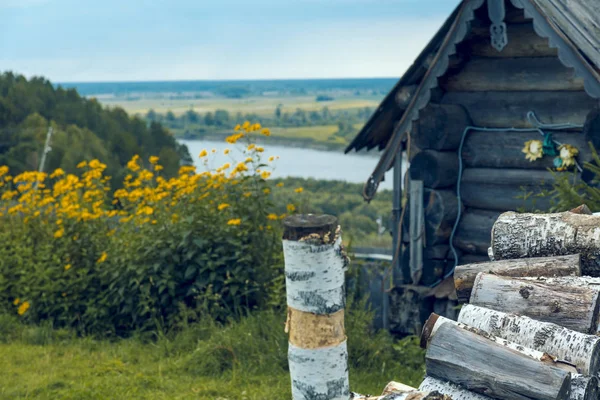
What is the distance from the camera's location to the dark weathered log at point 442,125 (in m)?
8.77

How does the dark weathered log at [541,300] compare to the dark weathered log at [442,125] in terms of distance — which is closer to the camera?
the dark weathered log at [541,300]

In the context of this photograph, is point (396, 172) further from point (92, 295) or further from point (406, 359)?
point (92, 295)

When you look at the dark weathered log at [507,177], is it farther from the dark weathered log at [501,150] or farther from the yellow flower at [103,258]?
the yellow flower at [103,258]

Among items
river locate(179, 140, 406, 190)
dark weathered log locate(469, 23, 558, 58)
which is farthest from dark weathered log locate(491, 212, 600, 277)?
river locate(179, 140, 406, 190)

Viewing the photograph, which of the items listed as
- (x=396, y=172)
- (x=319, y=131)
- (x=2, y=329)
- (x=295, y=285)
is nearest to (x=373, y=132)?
(x=396, y=172)

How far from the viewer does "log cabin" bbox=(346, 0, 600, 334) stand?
8.10 m

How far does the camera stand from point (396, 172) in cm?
938

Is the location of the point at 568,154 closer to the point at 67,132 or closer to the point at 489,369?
the point at 489,369

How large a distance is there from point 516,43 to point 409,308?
9.71ft

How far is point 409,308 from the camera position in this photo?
30.3ft

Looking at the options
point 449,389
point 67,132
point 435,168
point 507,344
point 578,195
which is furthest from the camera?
point 67,132

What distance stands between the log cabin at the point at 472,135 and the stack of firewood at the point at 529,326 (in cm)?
292

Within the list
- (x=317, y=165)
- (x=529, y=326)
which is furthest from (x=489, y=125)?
(x=317, y=165)

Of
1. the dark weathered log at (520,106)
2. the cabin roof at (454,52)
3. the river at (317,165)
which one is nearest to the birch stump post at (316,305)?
the cabin roof at (454,52)
